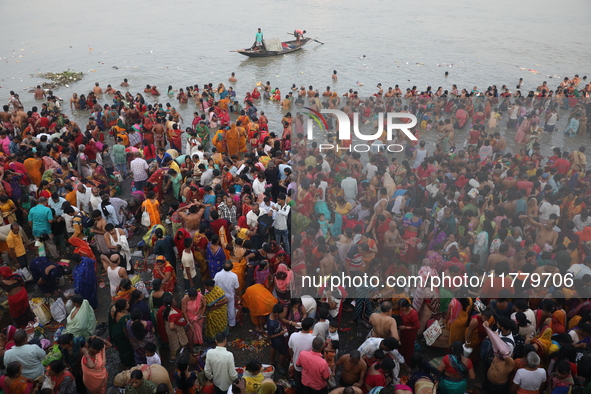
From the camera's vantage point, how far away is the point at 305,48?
111 ft

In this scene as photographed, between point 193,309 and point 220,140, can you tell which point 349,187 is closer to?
point 193,309

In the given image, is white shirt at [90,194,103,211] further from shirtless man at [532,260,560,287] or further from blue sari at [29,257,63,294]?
shirtless man at [532,260,560,287]

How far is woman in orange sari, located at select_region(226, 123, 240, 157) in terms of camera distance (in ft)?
42.3

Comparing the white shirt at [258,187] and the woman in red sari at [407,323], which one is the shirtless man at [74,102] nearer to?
the white shirt at [258,187]

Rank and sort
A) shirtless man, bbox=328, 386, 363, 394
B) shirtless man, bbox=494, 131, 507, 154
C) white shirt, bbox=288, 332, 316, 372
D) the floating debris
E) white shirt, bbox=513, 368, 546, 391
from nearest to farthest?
shirtless man, bbox=328, 386, 363, 394
white shirt, bbox=513, 368, 546, 391
white shirt, bbox=288, 332, 316, 372
shirtless man, bbox=494, 131, 507, 154
the floating debris

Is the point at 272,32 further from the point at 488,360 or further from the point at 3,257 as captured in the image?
the point at 488,360

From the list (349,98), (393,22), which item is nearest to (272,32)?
(393,22)

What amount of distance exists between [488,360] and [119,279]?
541 centimetres

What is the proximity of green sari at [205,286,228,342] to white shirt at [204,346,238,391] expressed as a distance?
1.18m

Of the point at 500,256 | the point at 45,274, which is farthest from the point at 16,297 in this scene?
the point at 500,256

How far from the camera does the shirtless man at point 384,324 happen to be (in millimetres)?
5566

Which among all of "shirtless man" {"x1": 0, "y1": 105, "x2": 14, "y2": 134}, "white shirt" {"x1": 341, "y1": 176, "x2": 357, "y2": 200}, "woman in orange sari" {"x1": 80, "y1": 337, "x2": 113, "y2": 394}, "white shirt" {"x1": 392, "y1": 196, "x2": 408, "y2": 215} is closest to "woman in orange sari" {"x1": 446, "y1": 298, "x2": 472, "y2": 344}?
"white shirt" {"x1": 392, "y1": 196, "x2": 408, "y2": 215}

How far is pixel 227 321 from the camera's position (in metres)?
6.76

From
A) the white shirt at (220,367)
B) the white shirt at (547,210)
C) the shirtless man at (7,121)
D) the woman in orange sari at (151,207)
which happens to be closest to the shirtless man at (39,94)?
the shirtless man at (7,121)
